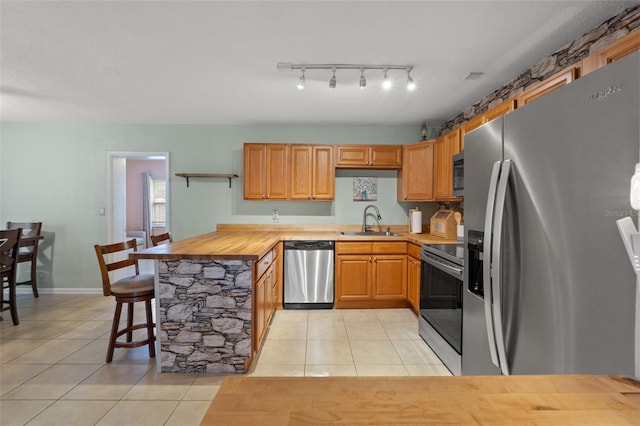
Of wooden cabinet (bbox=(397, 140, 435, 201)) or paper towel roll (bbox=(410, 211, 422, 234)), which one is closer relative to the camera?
wooden cabinet (bbox=(397, 140, 435, 201))

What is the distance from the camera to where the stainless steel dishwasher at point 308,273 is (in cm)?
375

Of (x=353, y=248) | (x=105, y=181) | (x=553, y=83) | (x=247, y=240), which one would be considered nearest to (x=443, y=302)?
(x=353, y=248)

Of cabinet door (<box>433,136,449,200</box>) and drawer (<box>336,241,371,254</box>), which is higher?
cabinet door (<box>433,136,449,200</box>)

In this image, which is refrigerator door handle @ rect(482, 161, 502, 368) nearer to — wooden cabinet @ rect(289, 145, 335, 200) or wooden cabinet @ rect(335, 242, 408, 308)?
wooden cabinet @ rect(335, 242, 408, 308)

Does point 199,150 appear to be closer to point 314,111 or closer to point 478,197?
point 314,111

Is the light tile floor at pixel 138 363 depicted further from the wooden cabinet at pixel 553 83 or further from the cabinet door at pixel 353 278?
the wooden cabinet at pixel 553 83

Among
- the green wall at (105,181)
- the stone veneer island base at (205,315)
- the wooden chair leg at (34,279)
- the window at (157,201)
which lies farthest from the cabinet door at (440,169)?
the window at (157,201)

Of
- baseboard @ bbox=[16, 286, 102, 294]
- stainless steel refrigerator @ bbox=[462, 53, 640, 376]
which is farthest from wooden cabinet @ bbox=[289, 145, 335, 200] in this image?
baseboard @ bbox=[16, 286, 102, 294]

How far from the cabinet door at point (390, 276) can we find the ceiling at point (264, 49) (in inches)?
73.2

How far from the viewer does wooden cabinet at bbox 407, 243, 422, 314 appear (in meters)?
3.38

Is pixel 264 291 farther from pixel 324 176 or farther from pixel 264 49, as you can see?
pixel 264 49

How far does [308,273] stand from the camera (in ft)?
12.3

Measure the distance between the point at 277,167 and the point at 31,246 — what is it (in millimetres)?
3497

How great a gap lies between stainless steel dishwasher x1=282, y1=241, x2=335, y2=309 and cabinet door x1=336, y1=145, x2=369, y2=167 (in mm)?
1159
